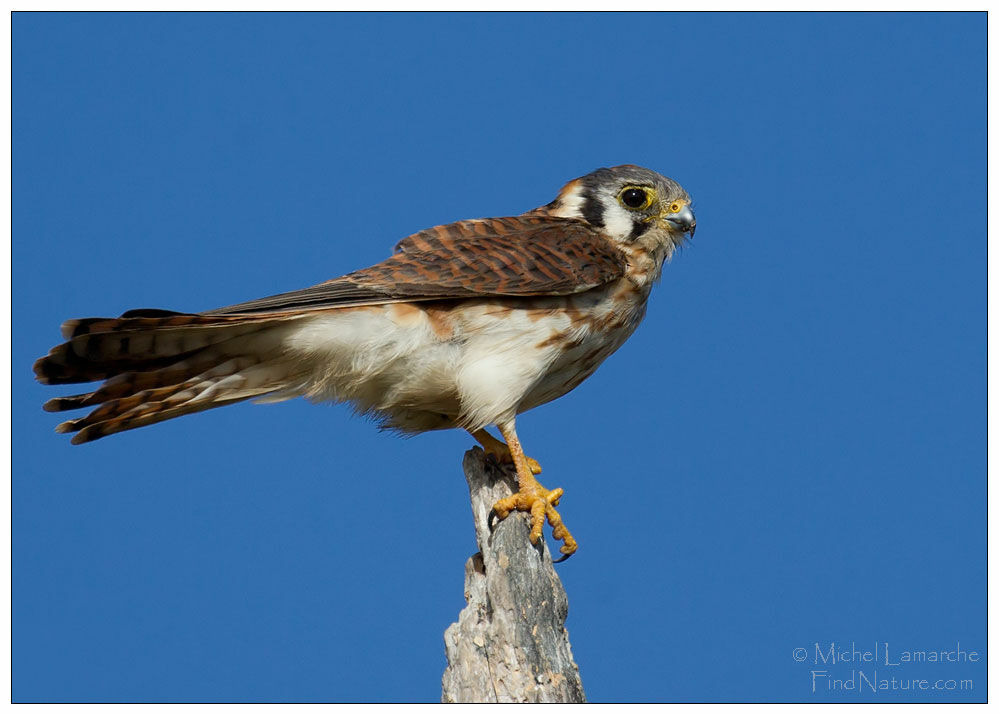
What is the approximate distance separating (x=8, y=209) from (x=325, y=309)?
163cm

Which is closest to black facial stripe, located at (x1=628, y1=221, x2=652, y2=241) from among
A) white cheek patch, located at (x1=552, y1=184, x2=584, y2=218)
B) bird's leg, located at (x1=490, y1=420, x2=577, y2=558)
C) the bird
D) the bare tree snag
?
the bird

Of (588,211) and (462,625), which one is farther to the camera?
(588,211)

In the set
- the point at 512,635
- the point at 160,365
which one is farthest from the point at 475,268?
the point at 512,635

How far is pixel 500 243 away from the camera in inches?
161

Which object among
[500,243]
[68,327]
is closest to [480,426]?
[500,243]

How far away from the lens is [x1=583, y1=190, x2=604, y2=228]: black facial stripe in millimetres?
4392

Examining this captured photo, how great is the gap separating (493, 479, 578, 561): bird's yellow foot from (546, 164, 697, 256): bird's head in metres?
0.99

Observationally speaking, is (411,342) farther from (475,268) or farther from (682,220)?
(682,220)

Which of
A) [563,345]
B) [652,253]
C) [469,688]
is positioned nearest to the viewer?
[469,688]

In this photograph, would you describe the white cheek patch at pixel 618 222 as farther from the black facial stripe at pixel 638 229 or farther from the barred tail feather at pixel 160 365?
the barred tail feather at pixel 160 365

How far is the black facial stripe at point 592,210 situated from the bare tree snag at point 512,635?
1.24 m

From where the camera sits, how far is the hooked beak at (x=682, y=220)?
4.32 metres

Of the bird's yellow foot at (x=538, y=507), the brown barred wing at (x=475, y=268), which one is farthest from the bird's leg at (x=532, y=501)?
the brown barred wing at (x=475, y=268)

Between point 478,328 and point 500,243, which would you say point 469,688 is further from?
point 500,243
